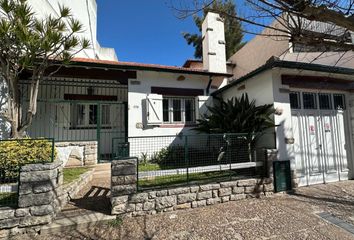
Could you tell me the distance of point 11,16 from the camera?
5367 mm

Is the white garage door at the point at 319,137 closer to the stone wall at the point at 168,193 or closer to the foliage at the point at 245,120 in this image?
the foliage at the point at 245,120

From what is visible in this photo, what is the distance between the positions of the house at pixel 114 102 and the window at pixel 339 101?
4219mm

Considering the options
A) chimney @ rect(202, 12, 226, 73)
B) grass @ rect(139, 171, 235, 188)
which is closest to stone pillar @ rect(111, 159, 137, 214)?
grass @ rect(139, 171, 235, 188)

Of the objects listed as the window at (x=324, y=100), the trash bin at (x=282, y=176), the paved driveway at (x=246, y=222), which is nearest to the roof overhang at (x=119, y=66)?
the window at (x=324, y=100)

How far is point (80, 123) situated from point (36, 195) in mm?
5479

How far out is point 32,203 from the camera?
3.52m

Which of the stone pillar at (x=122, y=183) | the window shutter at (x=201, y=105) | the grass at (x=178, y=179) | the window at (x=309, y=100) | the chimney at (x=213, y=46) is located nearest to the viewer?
the stone pillar at (x=122, y=183)

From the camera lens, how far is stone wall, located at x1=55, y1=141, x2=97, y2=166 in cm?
677

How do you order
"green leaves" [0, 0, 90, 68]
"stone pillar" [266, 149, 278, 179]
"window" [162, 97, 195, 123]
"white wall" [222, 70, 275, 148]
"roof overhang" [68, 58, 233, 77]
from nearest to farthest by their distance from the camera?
"green leaves" [0, 0, 90, 68], "stone pillar" [266, 149, 278, 179], "white wall" [222, 70, 275, 148], "roof overhang" [68, 58, 233, 77], "window" [162, 97, 195, 123]

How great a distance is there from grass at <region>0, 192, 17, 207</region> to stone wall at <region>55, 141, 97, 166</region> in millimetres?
2842

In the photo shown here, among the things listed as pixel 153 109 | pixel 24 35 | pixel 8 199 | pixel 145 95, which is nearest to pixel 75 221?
pixel 8 199

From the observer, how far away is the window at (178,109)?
8602 millimetres

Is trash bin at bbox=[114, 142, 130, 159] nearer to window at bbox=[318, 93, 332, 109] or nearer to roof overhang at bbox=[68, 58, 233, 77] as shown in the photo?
roof overhang at bbox=[68, 58, 233, 77]

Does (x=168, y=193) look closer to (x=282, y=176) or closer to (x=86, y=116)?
(x=282, y=176)
